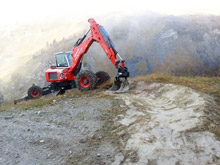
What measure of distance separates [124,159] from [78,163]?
842 mm

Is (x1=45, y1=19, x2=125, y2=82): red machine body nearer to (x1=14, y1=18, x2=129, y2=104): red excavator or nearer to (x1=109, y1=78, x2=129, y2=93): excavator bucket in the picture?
(x1=14, y1=18, x2=129, y2=104): red excavator

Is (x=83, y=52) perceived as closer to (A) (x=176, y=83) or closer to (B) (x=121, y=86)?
(B) (x=121, y=86)

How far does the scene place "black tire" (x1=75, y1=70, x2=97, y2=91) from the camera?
11225 mm

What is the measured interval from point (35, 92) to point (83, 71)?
4.12m

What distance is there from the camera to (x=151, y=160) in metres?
4.16

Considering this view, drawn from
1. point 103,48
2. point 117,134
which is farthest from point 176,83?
point 117,134

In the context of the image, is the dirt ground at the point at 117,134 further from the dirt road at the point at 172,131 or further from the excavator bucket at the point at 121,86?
the excavator bucket at the point at 121,86

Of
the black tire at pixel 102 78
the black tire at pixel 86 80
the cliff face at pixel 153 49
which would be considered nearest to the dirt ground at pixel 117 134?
the black tire at pixel 86 80

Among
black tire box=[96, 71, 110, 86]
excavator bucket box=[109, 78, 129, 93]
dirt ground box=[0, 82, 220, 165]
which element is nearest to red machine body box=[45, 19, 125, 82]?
excavator bucket box=[109, 78, 129, 93]

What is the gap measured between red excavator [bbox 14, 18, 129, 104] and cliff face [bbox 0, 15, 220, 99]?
753 inches

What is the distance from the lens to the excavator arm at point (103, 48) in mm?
10547

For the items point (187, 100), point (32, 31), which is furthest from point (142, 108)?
point (32, 31)

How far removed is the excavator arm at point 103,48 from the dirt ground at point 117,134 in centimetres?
273

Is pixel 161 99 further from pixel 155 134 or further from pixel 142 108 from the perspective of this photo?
pixel 155 134
